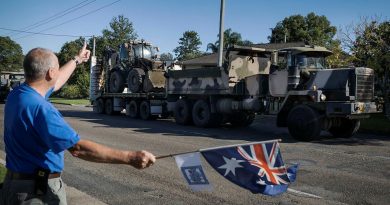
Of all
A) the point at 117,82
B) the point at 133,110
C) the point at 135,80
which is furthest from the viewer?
the point at 117,82

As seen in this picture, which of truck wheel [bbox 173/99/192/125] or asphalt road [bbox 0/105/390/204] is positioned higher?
truck wheel [bbox 173/99/192/125]

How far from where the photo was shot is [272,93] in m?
15.4

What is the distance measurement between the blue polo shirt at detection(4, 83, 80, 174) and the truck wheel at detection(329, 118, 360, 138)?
12.8m

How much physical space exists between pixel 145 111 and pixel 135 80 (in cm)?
181

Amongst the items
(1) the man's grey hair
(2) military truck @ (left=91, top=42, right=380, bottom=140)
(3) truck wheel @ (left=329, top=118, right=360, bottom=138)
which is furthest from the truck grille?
(1) the man's grey hair

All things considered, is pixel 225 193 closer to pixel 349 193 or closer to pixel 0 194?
pixel 349 193

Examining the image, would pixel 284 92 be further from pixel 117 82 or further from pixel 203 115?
pixel 117 82

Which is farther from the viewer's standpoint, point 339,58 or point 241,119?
point 339,58

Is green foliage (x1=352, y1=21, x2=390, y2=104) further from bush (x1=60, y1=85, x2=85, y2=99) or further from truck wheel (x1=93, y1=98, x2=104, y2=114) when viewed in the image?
bush (x1=60, y1=85, x2=85, y2=99)

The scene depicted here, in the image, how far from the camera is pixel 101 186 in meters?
7.48

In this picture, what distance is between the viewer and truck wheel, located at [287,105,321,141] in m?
13.4

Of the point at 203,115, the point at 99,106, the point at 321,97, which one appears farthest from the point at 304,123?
the point at 99,106

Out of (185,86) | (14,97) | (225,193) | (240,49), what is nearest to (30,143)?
(14,97)

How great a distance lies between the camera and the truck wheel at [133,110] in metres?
23.0
